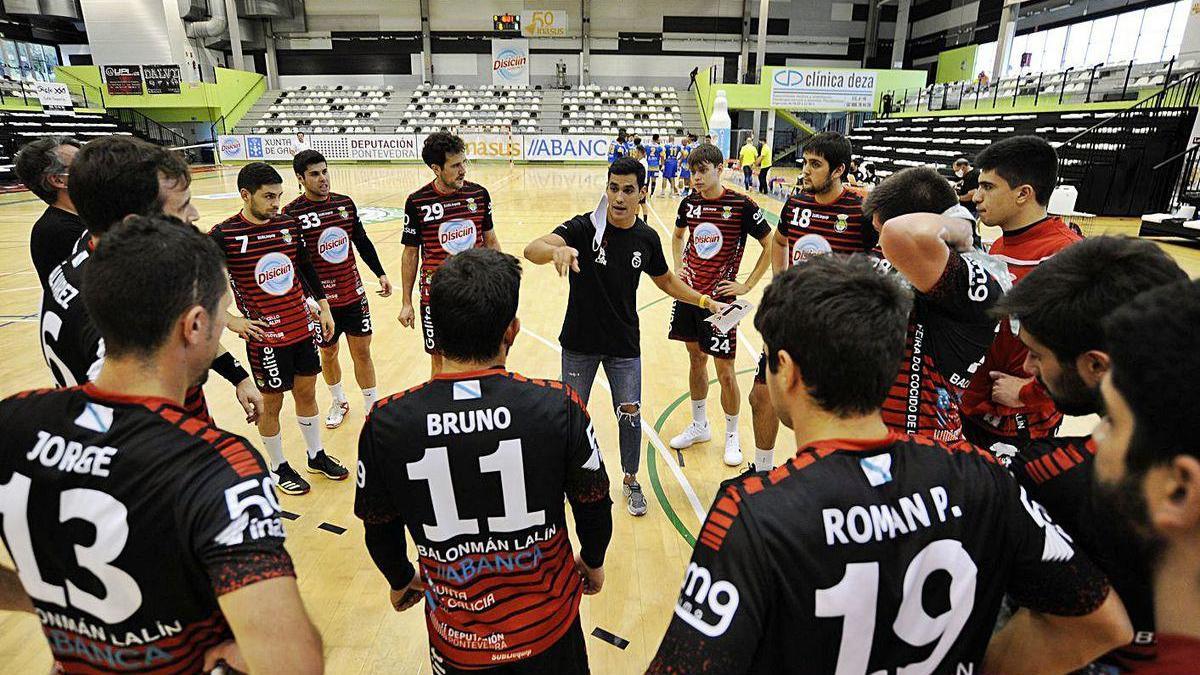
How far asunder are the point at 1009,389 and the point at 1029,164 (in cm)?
95

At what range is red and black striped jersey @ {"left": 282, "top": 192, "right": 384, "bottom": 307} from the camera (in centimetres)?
455

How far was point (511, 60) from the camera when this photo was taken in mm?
33781

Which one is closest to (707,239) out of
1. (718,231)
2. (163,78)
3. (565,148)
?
(718,231)

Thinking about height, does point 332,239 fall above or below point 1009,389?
above

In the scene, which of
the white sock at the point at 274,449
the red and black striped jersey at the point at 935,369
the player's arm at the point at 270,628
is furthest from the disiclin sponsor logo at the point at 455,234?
the player's arm at the point at 270,628

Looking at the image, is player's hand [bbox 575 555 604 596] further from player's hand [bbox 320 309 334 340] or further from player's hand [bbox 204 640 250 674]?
player's hand [bbox 320 309 334 340]

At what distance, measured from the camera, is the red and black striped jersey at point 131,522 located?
1.17 m

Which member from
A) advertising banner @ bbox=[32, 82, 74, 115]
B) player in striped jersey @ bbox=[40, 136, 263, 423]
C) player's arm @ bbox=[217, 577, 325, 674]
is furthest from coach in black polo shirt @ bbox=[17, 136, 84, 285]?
advertising banner @ bbox=[32, 82, 74, 115]

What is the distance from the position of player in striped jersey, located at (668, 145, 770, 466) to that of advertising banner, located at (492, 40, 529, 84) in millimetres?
32314

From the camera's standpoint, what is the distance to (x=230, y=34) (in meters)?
31.0

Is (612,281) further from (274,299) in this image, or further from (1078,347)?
(1078,347)

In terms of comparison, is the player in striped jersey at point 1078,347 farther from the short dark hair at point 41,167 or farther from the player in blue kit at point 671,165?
the player in blue kit at point 671,165

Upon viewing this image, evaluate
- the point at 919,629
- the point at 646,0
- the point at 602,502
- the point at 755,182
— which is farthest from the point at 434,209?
the point at 646,0

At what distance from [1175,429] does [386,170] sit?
27.0m
